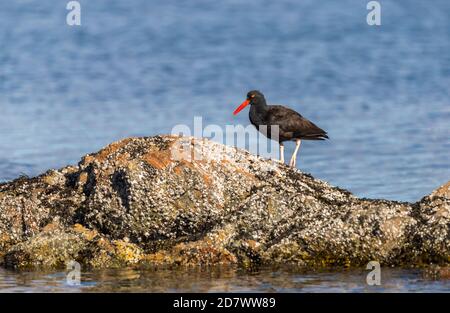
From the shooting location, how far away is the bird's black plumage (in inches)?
785

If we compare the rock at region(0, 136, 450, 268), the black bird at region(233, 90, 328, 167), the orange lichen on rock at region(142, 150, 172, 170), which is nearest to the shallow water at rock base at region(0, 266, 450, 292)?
the rock at region(0, 136, 450, 268)

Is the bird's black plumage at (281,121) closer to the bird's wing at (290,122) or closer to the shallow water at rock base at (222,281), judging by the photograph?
the bird's wing at (290,122)

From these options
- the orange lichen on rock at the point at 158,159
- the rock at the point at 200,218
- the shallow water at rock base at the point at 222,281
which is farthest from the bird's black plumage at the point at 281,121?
the shallow water at rock base at the point at 222,281

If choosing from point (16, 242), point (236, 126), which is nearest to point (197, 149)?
point (16, 242)

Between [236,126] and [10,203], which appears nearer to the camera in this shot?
[10,203]

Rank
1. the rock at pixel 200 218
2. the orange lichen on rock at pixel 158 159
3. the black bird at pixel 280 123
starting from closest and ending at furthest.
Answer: the rock at pixel 200 218
the orange lichen on rock at pixel 158 159
the black bird at pixel 280 123

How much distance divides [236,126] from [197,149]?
31.5 feet

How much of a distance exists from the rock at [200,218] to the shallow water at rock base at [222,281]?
348 mm

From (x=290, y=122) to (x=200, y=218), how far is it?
16.9 feet

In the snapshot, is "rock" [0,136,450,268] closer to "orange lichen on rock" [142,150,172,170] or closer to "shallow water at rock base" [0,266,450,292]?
"orange lichen on rock" [142,150,172,170]

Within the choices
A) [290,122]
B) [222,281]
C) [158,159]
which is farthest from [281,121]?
[222,281]

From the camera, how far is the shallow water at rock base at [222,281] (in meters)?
13.4

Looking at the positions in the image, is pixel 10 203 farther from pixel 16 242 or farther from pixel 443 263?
pixel 443 263

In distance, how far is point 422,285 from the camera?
1346 centimetres
